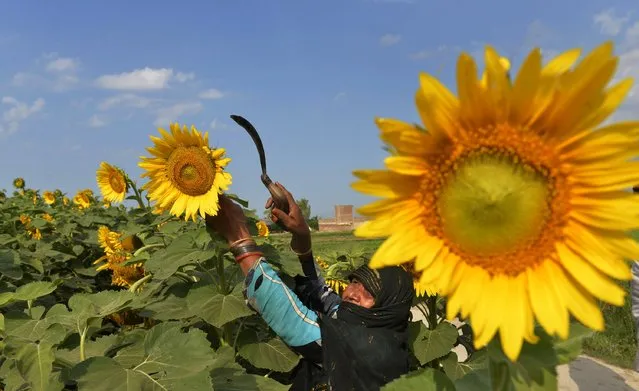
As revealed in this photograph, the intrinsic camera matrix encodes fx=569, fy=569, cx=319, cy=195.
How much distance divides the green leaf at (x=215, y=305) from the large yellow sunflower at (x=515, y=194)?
162 centimetres

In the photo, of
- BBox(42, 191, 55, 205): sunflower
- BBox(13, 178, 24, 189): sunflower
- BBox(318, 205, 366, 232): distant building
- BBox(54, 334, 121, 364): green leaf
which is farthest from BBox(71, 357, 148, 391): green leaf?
BBox(318, 205, 366, 232): distant building

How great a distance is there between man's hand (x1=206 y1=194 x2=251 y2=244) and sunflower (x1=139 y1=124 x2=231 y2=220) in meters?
0.04

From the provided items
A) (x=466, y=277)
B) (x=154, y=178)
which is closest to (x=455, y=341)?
(x=154, y=178)

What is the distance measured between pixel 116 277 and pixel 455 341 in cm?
217

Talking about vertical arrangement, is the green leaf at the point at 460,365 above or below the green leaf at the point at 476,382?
below

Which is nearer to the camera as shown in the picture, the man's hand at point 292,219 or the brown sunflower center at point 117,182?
the man's hand at point 292,219

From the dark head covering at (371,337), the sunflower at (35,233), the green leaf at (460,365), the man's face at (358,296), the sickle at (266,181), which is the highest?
the sickle at (266,181)

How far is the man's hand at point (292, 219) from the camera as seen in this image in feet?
7.43

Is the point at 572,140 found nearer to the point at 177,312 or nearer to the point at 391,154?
the point at 391,154

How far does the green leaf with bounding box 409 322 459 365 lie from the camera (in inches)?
121

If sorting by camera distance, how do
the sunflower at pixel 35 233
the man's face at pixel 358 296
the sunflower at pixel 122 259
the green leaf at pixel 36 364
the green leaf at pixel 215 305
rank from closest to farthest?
the green leaf at pixel 36 364, the man's face at pixel 358 296, the green leaf at pixel 215 305, the sunflower at pixel 122 259, the sunflower at pixel 35 233

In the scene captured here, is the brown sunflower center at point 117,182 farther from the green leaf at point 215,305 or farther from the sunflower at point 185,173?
the green leaf at point 215,305

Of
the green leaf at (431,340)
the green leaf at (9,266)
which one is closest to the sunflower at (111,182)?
the green leaf at (9,266)

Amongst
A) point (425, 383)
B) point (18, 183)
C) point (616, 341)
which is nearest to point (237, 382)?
point (425, 383)
